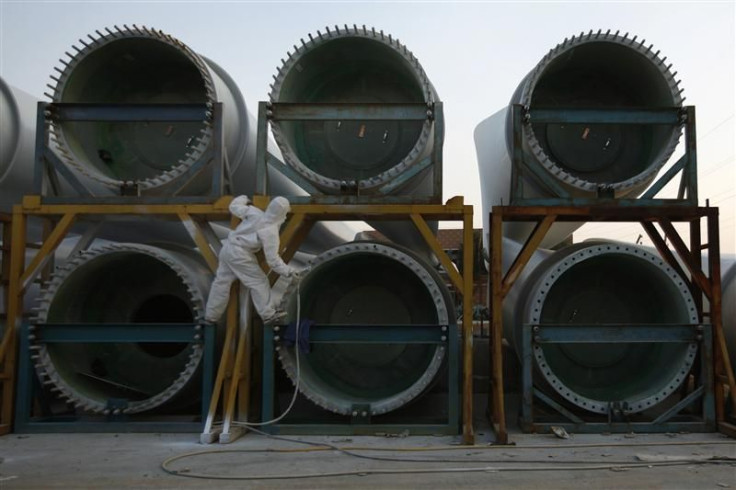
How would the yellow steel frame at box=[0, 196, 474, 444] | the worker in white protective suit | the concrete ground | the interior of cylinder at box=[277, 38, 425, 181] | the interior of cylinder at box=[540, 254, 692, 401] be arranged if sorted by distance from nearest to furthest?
the concrete ground
the worker in white protective suit
the yellow steel frame at box=[0, 196, 474, 444]
the interior of cylinder at box=[540, 254, 692, 401]
the interior of cylinder at box=[277, 38, 425, 181]

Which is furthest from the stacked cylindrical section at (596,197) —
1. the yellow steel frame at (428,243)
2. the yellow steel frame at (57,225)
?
the yellow steel frame at (57,225)

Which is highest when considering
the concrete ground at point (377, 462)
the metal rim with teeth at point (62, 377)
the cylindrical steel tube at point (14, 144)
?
the cylindrical steel tube at point (14, 144)

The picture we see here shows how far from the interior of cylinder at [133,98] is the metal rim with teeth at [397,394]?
192 centimetres

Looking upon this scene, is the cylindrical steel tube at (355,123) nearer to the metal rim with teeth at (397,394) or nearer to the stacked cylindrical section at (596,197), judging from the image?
the metal rim with teeth at (397,394)

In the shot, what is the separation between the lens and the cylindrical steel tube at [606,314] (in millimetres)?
5359

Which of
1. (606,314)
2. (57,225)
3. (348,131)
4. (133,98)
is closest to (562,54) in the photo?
(348,131)

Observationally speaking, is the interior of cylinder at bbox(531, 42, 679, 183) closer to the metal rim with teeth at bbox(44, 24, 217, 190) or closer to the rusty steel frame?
the rusty steel frame

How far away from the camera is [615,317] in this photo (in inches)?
249

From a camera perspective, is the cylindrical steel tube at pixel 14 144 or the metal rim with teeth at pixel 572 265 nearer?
the metal rim with teeth at pixel 572 265

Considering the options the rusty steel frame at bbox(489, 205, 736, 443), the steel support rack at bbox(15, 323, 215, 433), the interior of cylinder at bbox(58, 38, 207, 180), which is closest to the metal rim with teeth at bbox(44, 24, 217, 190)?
the interior of cylinder at bbox(58, 38, 207, 180)

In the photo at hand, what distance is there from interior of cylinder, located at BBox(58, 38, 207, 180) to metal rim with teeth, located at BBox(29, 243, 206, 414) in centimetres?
95

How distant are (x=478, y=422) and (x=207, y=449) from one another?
8.10 feet

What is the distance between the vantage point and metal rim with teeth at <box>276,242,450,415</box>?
17.1ft

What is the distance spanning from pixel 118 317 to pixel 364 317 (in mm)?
2483
